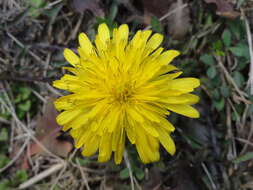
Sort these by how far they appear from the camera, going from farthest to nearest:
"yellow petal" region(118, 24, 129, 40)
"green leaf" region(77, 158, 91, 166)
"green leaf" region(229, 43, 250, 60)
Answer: "green leaf" region(77, 158, 91, 166)
"green leaf" region(229, 43, 250, 60)
"yellow petal" region(118, 24, 129, 40)

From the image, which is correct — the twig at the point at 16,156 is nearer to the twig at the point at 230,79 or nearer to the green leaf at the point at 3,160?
the green leaf at the point at 3,160

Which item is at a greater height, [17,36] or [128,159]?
[17,36]

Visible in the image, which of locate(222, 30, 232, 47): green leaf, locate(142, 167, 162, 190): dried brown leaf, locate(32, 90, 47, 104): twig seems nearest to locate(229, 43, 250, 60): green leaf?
locate(222, 30, 232, 47): green leaf

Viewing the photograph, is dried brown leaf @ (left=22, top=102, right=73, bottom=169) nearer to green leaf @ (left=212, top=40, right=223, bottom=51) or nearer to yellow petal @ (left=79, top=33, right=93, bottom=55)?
yellow petal @ (left=79, top=33, right=93, bottom=55)

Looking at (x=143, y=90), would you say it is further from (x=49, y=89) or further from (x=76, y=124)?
(x=49, y=89)

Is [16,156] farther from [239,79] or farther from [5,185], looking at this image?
[239,79]

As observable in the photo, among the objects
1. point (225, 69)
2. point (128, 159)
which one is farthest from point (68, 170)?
point (225, 69)
